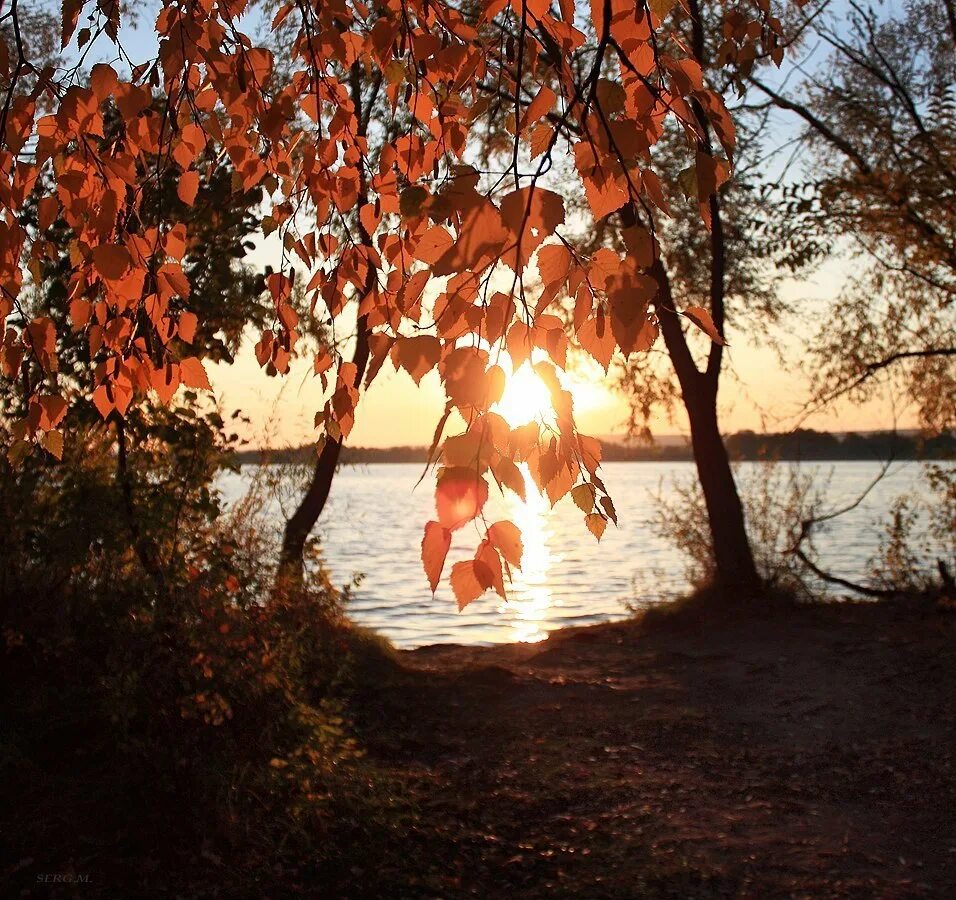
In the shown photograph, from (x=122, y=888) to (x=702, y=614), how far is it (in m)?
7.55

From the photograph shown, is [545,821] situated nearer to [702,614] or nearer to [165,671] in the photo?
[165,671]

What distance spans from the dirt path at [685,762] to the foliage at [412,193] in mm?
2593

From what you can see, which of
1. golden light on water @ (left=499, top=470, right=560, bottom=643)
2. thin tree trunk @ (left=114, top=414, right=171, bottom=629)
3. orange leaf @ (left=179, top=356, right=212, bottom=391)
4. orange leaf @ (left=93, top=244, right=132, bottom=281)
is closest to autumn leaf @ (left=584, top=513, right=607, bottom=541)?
orange leaf @ (left=93, top=244, right=132, bottom=281)

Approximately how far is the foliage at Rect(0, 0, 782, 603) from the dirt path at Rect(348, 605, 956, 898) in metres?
2.59

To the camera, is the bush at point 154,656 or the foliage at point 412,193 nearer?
the foliage at point 412,193

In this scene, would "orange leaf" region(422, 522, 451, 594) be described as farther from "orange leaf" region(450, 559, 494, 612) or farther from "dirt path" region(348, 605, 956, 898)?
"dirt path" region(348, 605, 956, 898)

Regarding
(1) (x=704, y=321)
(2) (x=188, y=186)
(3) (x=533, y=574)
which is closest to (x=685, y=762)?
(2) (x=188, y=186)

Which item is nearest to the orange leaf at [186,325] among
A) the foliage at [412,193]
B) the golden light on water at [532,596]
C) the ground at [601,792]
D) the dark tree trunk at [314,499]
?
the foliage at [412,193]

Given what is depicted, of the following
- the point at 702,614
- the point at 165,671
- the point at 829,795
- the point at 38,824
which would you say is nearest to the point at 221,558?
the point at 165,671

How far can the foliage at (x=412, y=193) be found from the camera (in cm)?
153

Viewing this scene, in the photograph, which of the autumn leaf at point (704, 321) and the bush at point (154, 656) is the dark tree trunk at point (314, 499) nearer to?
the bush at point (154, 656)

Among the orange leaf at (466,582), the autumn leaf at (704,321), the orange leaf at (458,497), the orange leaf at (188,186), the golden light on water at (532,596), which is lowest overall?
the golden light on water at (532,596)

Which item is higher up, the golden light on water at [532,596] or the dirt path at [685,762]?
the dirt path at [685,762]

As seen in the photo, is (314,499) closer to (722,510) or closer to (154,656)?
(722,510)
